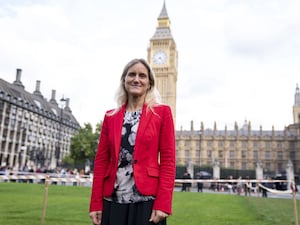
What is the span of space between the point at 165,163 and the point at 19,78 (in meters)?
70.1

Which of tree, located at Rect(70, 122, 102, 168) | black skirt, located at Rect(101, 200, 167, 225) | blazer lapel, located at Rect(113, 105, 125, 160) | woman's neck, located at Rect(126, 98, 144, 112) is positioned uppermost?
tree, located at Rect(70, 122, 102, 168)

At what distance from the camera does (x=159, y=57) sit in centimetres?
7344

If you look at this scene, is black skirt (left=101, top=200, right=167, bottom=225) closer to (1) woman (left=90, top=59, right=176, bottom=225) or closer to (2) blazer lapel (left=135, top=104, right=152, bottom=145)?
(1) woman (left=90, top=59, right=176, bottom=225)

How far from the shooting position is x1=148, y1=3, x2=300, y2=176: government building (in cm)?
7025

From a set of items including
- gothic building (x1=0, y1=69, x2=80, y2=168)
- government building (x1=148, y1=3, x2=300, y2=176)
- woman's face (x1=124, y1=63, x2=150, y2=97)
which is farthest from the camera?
government building (x1=148, y1=3, x2=300, y2=176)

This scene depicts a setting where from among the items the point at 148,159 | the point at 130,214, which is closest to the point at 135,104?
the point at 148,159

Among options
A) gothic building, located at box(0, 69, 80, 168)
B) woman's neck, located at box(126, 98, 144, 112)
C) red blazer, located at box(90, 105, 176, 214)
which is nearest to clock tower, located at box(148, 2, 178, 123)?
gothic building, located at box(0, 69, 80, 168)

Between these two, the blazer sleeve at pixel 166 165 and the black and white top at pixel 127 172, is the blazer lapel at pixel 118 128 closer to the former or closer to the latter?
the black and white top at pixel 127 172

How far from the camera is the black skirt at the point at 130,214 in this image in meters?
2.18

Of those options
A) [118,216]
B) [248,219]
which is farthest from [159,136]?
[248,219]

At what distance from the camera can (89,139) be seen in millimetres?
46969

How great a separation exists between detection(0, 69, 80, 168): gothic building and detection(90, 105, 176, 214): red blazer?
45162 millimetres

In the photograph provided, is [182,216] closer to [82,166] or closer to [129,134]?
[129,134]

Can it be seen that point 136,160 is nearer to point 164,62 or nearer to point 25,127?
point 25,127
